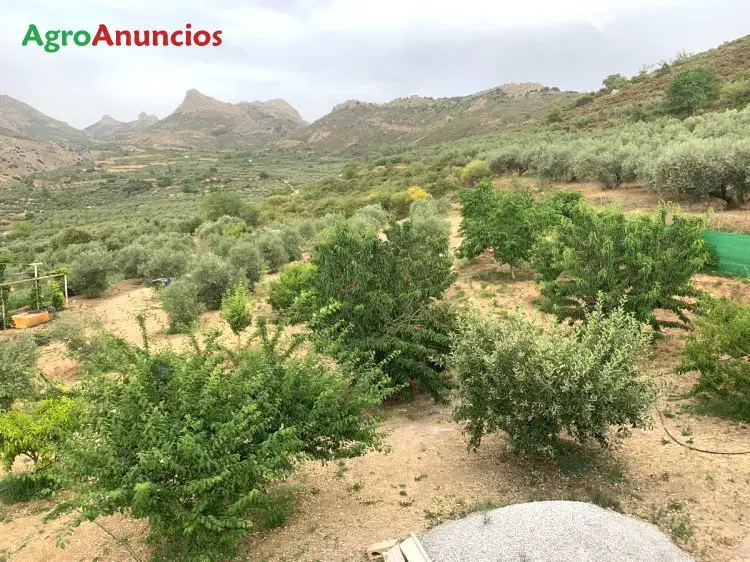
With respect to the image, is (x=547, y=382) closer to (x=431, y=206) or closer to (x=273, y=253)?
(x=273, y=253)

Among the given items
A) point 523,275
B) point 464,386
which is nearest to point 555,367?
point 464,386

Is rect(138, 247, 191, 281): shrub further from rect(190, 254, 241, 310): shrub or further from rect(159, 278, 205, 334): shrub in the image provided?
rect(159, 278, 205, 334): shrub

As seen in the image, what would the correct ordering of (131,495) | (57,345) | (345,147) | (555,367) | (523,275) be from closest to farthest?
(131,495), (555,367), (57,345), (523,275), (345,147)

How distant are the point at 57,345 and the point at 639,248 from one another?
16.6 meters

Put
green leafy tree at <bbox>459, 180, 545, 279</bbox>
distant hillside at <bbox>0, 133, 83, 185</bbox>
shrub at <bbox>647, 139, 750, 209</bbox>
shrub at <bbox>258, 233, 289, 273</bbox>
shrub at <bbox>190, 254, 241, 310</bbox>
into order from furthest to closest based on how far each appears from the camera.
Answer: distant hillside at <bbox>0, 133, 83, 185</bbox> < shrub at <bbox>258, 233, 289, 273</bbox> < shrub at <bbox>190, 254, 241, 310</bbox> < shrub at <bbox>647, 139, 750, 209</bbox> < green leafy tree at <bbox>459, 180, 545, 279</bbox>

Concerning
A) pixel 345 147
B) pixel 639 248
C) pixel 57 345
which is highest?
pixel 345 147

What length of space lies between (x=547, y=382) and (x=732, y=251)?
1047 cm

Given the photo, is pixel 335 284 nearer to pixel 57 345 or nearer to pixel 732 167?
pixel 57 345

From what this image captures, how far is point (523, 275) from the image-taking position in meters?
17.8

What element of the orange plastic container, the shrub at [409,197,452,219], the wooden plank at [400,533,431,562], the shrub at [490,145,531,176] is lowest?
the orange plastic container

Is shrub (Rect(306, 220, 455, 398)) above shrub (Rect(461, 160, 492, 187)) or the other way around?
the other way around

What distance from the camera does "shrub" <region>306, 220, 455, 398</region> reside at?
970 cm

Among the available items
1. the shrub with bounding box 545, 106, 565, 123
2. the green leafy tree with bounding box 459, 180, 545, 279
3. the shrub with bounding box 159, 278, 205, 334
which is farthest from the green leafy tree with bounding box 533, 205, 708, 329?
the shrub with bounding box 545, 106, 565, 123

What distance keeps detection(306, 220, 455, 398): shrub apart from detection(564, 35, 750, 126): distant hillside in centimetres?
3613
